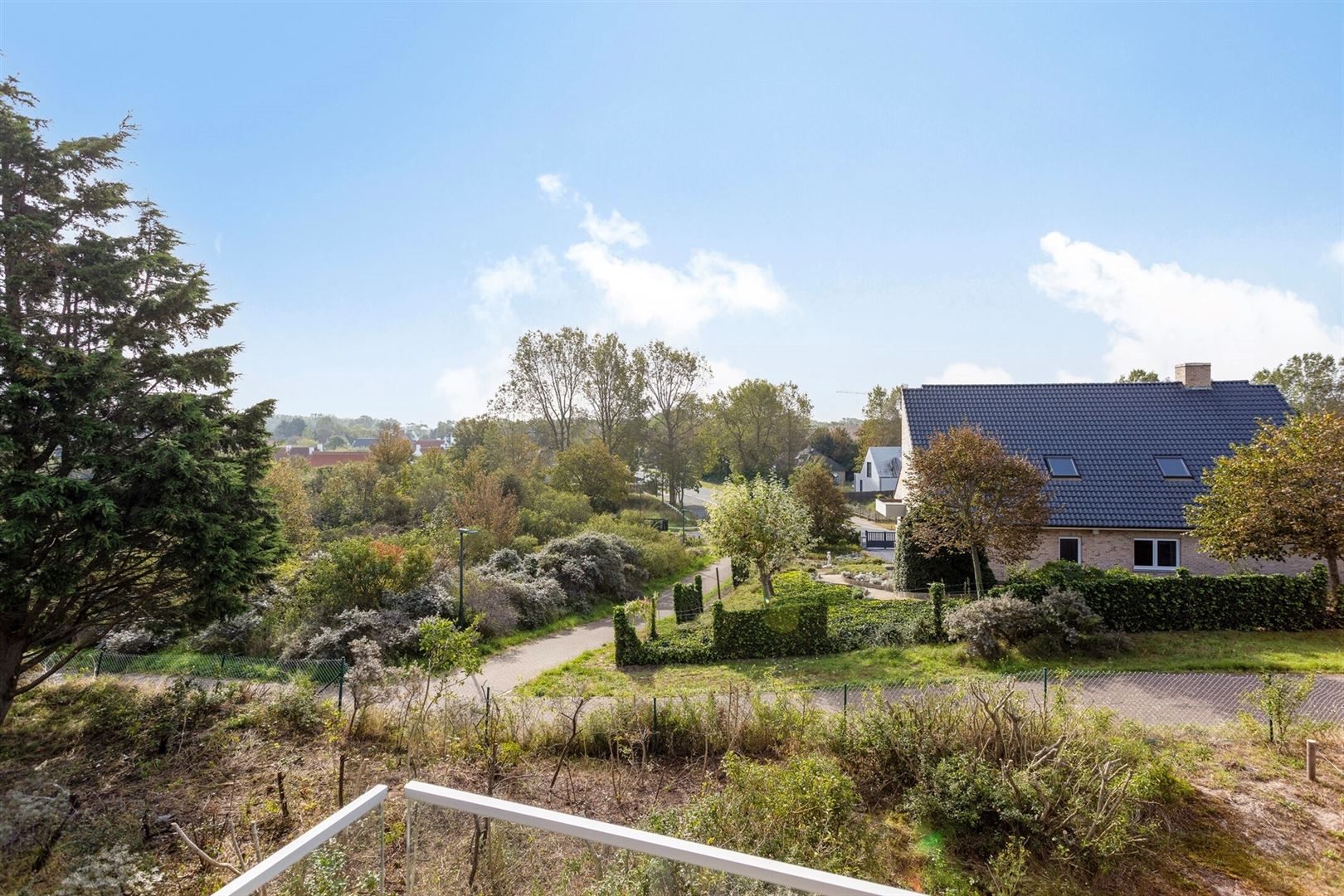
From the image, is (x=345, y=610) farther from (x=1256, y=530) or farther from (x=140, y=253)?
(x=1256, y=530)

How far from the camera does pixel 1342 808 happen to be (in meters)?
6.68

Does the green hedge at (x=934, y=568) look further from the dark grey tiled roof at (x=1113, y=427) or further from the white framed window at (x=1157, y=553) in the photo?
the white framed window at (x=1157, y=553)

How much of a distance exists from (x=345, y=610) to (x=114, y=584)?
610 centimetres

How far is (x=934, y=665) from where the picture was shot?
12086mm

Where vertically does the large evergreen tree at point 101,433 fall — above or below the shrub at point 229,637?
above

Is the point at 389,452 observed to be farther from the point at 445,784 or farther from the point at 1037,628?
the point at 1037,628

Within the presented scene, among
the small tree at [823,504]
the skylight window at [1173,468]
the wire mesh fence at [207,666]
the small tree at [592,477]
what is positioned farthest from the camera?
the small tree at [592,477]

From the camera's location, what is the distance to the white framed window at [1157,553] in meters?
17.2

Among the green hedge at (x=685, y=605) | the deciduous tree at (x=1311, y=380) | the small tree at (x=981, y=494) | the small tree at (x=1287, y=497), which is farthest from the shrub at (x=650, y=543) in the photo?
the deciduous tree at (x=1311, y=380)

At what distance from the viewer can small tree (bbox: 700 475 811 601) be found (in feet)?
57.5

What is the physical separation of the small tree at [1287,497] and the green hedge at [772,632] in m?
8.61

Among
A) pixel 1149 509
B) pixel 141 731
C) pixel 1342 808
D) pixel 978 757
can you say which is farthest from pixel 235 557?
pixel 1149 509

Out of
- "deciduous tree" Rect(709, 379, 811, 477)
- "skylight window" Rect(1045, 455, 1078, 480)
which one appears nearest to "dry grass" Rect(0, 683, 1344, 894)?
"skylight window" Rect(1045, 455, 1078, 480)

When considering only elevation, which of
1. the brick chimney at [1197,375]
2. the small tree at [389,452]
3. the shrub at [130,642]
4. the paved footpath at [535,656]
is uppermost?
the brick chimney at [1197,375]
